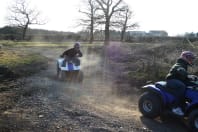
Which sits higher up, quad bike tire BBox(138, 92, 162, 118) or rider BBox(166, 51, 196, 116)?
rider BBox(166, 51, 196, 116)

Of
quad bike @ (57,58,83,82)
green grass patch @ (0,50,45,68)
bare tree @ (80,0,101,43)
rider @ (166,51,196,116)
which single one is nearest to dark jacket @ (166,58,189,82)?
rider @ (166,51,196,116)

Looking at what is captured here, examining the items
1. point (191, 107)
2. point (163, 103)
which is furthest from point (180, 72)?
point (163, 103)

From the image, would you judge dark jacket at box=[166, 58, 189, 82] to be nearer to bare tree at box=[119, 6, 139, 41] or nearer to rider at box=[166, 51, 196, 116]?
rider at box=[166, 51, 196, 116]

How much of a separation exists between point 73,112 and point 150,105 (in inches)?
82.1

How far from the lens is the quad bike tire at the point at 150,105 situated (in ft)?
29.9

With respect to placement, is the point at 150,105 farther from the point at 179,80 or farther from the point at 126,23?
the point at 126,23

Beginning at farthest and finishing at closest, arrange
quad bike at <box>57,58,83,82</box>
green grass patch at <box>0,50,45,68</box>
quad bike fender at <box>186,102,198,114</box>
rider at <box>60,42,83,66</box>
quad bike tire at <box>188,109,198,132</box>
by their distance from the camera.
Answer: green grass patch at <box>0,50,45,68</box>, rider at <box>60,42,83,66</box>, quad bike at <box>57,58,83,82</box>, quad bike fender at <box>186,102,198,114</box>, quad bike tire at <box>188,109,198,132</box>

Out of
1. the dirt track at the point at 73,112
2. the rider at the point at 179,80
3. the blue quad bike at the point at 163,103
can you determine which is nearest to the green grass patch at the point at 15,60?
the dirt track at the point at 73,112

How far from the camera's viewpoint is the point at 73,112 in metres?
9.02

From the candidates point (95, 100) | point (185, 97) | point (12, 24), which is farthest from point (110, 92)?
point (12, 24)

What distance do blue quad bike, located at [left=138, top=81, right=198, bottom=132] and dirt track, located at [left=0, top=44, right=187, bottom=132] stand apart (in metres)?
0.28

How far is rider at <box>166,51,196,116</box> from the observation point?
8594 mm

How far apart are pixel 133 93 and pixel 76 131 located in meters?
6.08

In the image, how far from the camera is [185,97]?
339 inches
